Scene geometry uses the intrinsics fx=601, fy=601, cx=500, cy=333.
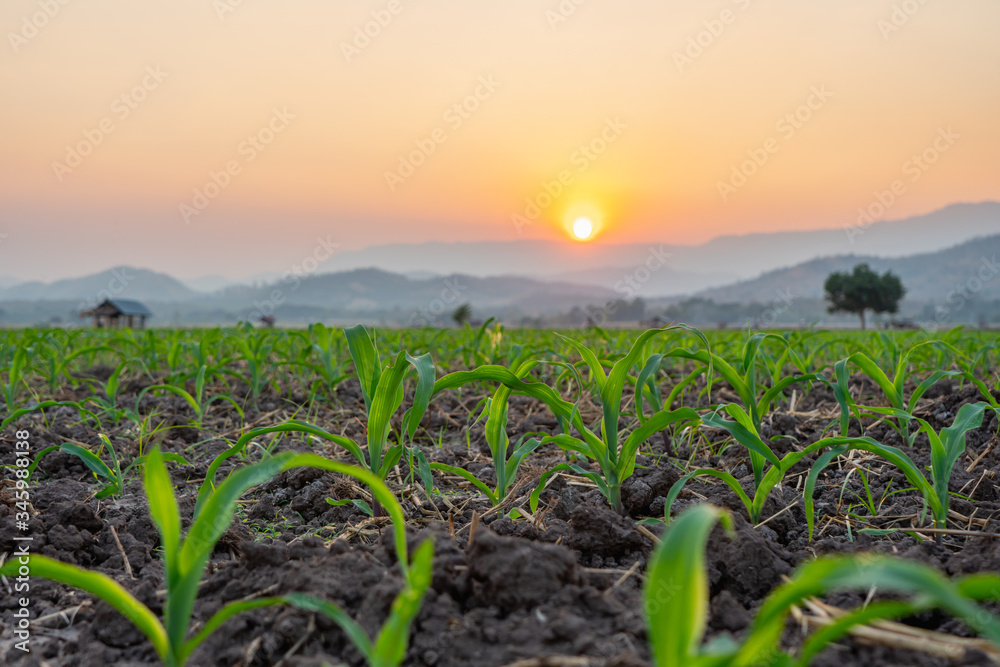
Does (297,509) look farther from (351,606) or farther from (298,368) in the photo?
(298,368)

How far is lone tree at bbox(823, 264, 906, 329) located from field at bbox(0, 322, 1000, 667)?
8159 centimetres

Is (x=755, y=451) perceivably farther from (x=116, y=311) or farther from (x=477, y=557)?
(x=116, y=311)

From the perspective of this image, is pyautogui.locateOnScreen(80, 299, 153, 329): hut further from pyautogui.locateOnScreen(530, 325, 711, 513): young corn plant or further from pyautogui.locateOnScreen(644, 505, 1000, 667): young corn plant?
pyautogui.locateOnScreen(644, 505, 1000, 667): young corn plant

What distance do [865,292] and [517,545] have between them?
85028 mm

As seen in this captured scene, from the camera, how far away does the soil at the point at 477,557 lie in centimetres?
124

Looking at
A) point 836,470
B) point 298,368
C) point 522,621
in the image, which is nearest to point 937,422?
point 836,470

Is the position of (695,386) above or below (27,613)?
above

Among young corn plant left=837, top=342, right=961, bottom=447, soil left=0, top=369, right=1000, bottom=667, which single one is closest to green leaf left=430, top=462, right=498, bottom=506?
soil left=0, top=369, right=1000, bottom=667

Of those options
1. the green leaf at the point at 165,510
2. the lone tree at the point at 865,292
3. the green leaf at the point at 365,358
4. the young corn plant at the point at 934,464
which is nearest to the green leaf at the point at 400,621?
the green leaf at the point at 165,510

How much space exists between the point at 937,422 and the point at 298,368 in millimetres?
4532

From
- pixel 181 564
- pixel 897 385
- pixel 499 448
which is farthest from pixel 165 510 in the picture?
pixel 897 385

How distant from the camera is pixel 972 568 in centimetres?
146

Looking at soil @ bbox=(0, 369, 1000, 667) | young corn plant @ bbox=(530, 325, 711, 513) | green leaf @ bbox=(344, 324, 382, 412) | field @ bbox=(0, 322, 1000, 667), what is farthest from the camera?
green leaf @ bbox=(344, 324, 382, 412)

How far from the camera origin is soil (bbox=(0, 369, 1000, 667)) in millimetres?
1240
